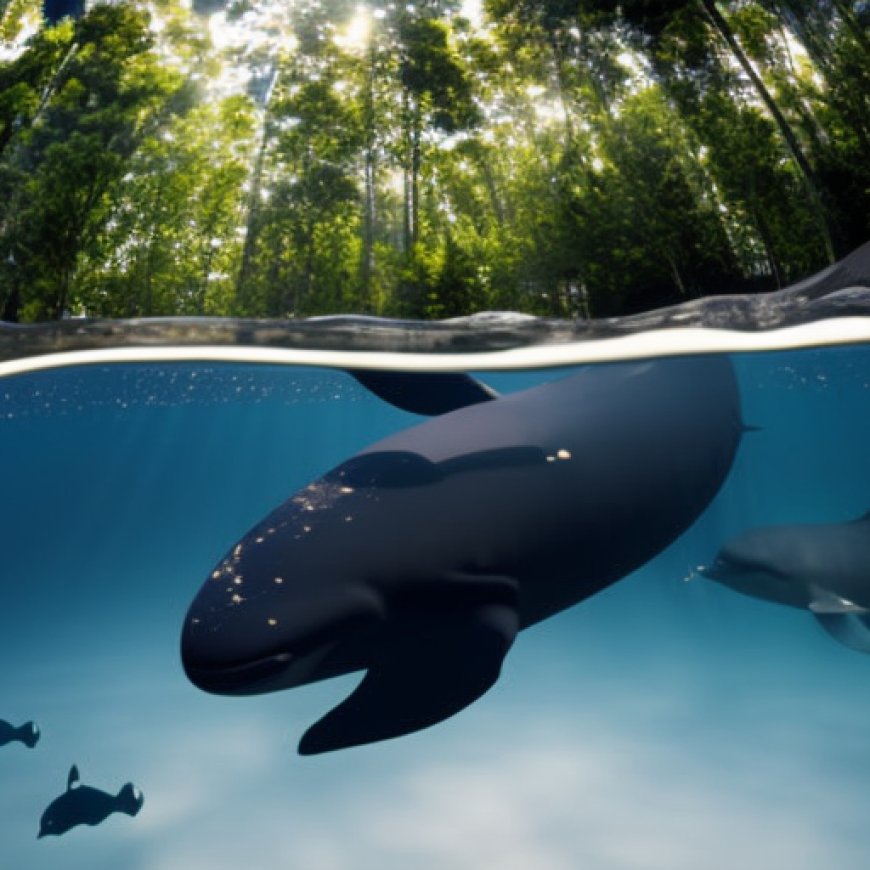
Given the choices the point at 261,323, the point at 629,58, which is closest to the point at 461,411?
the point at 261,323

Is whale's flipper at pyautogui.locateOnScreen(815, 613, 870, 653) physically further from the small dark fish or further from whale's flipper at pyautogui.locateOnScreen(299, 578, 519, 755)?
the small dark fish

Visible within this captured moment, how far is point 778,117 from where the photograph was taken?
16.2ft

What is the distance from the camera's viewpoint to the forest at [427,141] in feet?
16.0

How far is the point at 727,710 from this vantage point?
12008 millimetres

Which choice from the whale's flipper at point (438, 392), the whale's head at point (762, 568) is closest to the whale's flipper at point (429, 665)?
the whale's flipper at point (438, 392)

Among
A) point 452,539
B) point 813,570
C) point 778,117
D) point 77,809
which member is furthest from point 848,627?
point 77,809

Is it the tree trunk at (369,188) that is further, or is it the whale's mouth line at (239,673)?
the tree trunk at (369,188)

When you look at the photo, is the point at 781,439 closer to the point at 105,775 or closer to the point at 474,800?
the point at 474,800

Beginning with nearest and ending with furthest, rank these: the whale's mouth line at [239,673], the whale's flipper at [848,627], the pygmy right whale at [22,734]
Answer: the whale's mouth line at [239,673]
the pygmy right whale at [22,734]
the whale's flipper at [848,627]

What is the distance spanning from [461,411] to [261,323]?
1873mm

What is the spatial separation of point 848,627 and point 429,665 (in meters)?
6.37

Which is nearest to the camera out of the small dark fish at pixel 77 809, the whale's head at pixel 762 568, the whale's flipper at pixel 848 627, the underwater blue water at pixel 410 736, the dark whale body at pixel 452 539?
the dark whale body at pixel 452 539

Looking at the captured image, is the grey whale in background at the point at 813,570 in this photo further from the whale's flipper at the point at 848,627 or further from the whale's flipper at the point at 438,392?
the whale's flipper at the point at 438,392

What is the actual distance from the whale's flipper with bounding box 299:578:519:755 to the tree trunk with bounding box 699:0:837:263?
328cm
